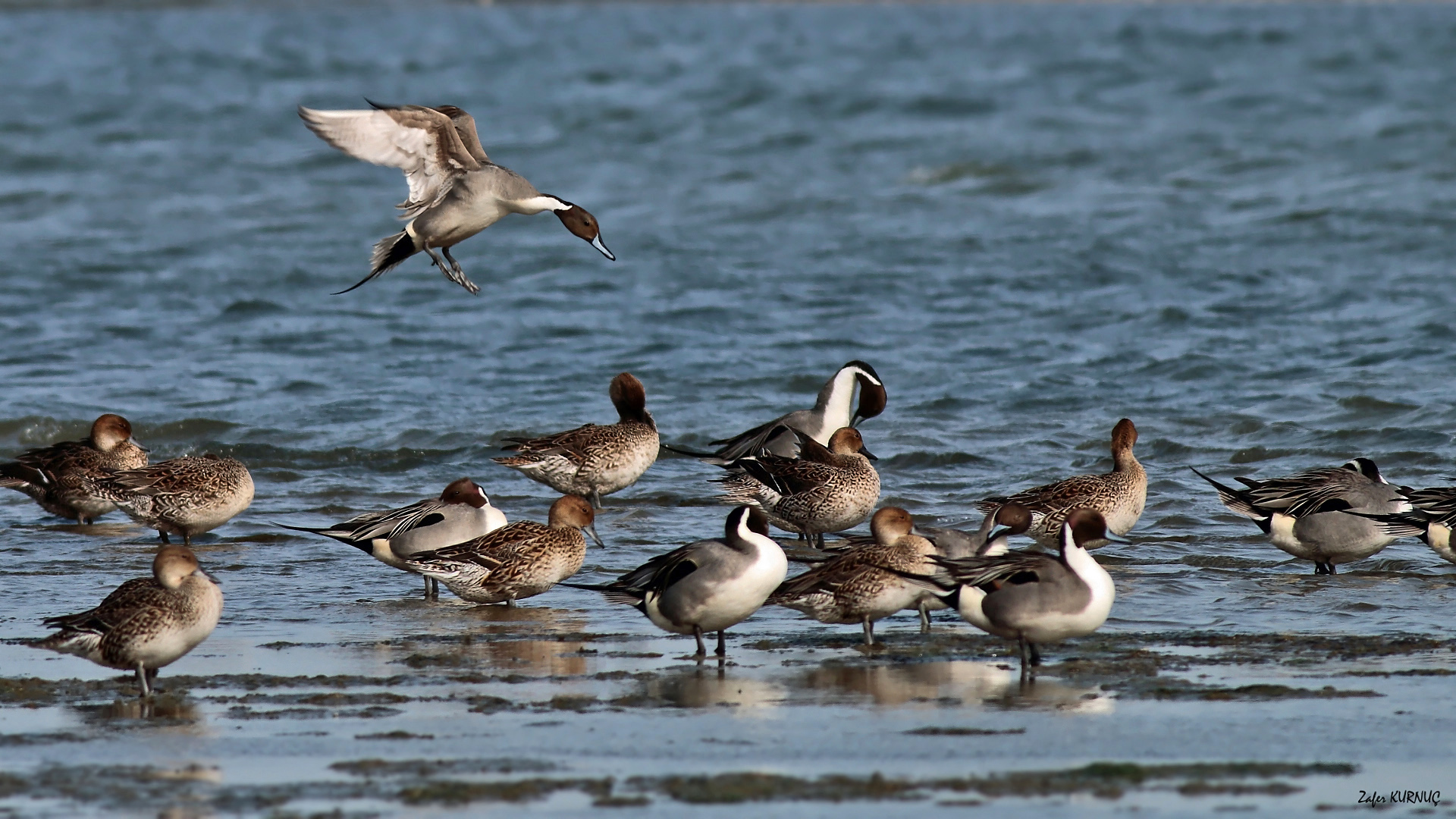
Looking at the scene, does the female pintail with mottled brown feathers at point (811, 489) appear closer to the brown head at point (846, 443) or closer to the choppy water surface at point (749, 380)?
the brown head at point (846, 443)

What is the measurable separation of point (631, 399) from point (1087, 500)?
3.10 meters

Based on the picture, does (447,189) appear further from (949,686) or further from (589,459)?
(949,686)

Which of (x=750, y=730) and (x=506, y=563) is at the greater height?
(x=506, y=563)

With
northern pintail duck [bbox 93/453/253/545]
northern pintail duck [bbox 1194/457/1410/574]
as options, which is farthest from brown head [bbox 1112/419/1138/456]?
northern pintail duck [bbox 93/453/253/545]

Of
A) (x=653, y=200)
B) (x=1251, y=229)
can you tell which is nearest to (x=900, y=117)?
(x=653, y=200)

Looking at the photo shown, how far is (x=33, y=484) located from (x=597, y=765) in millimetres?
6319

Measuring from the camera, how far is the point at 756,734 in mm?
5637

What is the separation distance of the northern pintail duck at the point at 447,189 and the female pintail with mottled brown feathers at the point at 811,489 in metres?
1.40

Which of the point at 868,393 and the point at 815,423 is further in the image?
the point at 868,393

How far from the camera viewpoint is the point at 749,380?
14703 millimetres

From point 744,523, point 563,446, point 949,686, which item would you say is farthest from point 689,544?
point 563,446

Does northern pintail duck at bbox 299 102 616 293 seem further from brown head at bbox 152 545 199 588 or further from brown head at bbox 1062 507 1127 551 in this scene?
brown head at bbox 1062 507 1127 551

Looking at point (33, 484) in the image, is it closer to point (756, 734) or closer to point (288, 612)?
point (288, 612)

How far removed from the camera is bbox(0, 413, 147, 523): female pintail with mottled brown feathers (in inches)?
401
